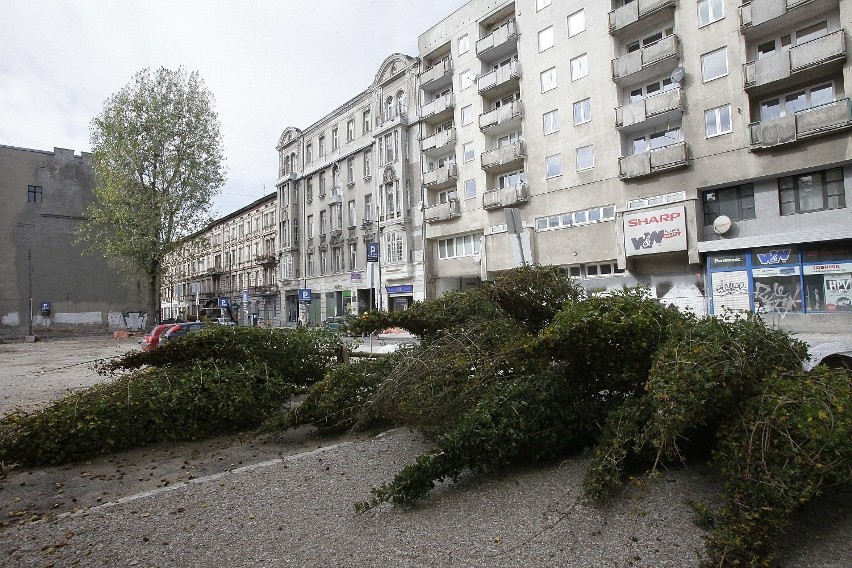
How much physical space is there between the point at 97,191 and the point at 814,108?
39.0 meters

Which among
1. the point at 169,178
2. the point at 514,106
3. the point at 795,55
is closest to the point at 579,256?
the point at 514,106

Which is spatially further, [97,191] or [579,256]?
[97,191]

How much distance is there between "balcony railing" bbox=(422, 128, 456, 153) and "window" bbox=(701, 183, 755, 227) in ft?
55.3

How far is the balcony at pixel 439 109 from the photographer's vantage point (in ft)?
115

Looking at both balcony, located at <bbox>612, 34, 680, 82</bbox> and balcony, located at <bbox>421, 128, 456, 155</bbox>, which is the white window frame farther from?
balcony, located at <bbox>421, 128, 456, 155</bbox>

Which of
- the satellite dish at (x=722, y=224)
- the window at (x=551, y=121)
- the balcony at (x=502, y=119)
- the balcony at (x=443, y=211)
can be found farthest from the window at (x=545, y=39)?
the satellite dish at (x=722, y=224)

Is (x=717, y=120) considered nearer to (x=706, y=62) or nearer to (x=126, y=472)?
(x=706, y=62)

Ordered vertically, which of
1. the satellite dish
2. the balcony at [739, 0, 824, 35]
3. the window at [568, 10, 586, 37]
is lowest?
the satellite dish

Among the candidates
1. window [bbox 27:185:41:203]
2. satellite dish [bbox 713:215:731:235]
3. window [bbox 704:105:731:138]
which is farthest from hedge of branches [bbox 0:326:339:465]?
window [bbox 27:185:41:203]

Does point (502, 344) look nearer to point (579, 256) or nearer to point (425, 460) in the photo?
point (425, 460)

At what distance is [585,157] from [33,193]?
4495cm

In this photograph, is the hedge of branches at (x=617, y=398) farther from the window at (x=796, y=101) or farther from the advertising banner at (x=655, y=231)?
the window at (x=796, y=101)

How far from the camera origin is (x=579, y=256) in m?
26.8

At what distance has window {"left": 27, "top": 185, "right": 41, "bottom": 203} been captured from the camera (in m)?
44.2
